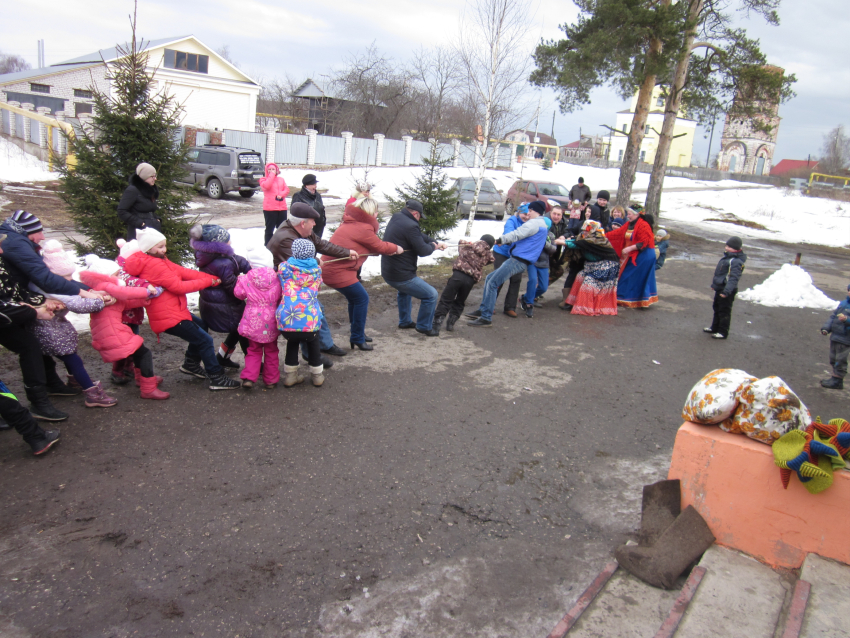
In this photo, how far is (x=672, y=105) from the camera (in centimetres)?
1803

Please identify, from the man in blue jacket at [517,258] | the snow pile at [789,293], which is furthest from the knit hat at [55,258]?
the snow pile at [789,293]

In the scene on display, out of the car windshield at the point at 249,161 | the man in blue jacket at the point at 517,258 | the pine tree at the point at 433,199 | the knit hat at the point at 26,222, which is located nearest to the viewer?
the knit hat at the point at 26,222

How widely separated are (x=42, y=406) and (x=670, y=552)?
14.4 feet

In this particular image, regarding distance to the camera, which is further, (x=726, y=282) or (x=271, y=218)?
(x=271, y=218)

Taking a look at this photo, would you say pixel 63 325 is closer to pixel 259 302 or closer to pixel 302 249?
pixel 259 302

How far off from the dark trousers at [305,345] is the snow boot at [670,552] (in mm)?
3022

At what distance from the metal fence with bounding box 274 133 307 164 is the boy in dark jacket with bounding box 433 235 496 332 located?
26710 mm

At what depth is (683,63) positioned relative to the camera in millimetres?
17312

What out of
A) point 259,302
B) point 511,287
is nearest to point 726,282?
point 511,287

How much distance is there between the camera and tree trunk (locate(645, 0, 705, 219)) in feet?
53.0

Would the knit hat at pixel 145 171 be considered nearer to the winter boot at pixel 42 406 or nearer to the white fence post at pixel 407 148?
the winter boot at pixel 42 406

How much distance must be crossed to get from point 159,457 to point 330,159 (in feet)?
107

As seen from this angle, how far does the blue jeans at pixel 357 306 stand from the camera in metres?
6.25

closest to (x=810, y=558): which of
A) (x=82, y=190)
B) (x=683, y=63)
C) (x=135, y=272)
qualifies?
(x=135, y=272)
